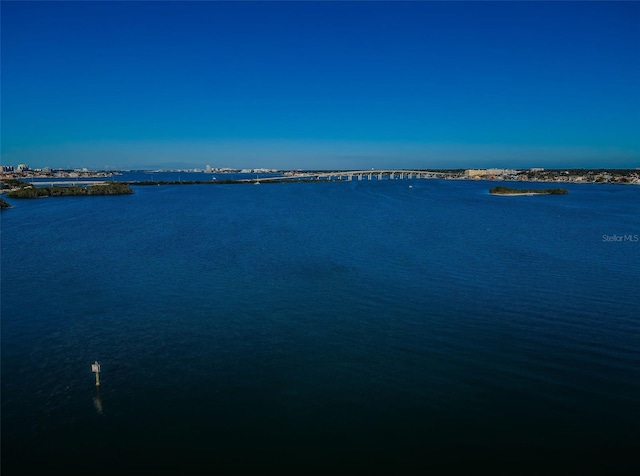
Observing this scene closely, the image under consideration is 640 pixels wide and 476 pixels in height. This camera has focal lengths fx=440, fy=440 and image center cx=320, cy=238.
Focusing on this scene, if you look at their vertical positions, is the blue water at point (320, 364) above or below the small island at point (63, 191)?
below

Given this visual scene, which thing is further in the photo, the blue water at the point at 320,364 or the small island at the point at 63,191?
the small island at the point at 63,191

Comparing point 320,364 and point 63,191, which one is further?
point 63,191

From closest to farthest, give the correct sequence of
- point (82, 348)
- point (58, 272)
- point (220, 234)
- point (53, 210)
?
point (82, 348)
point (58, 272)
point (220, 234)
point (53, 210)

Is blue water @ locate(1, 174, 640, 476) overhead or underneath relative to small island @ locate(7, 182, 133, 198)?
underneath

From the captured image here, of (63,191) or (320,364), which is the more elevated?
(63,191)

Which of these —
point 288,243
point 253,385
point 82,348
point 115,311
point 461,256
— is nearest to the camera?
point 253,385

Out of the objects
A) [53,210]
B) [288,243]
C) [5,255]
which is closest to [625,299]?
[288,243]

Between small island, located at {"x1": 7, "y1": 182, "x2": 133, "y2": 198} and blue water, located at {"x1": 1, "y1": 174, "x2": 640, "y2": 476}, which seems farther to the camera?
small island, located at {"x1": 7, "y1": 182, "x2": 133, "y2": 198}

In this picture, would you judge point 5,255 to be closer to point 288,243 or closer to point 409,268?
point 288,243
